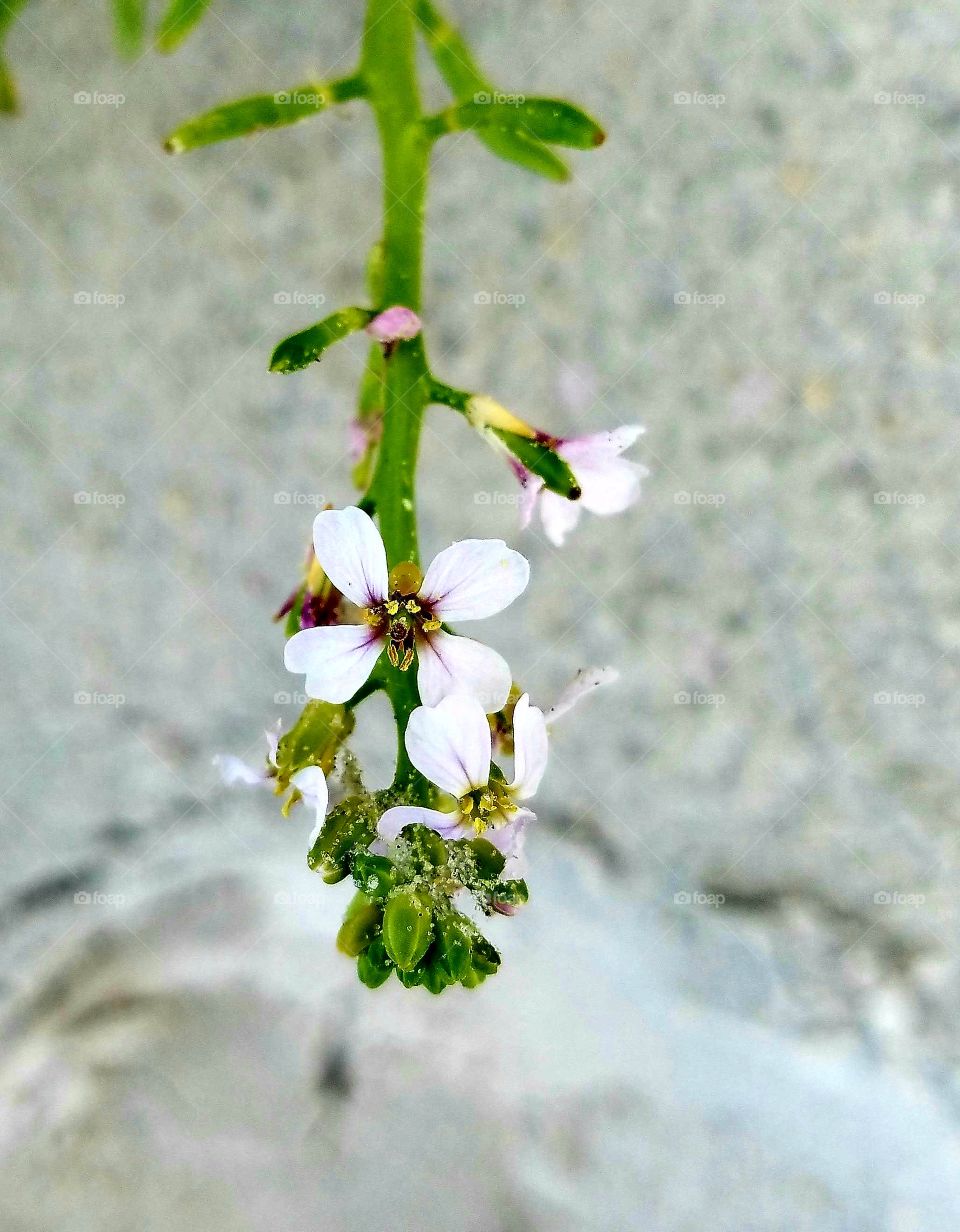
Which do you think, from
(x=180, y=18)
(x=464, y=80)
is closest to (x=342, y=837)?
(x=464, y=80)

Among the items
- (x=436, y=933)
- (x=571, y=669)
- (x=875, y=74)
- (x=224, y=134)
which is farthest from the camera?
(x=571, y=669)

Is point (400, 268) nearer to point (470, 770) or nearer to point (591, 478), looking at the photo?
point (591, 478)

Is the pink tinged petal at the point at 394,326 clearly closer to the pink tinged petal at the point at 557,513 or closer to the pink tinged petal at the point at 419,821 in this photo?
the pink tinged petal at the point at 557,513

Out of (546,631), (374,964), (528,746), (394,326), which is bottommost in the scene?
(546,631)

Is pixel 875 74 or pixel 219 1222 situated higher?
pixel 875 74

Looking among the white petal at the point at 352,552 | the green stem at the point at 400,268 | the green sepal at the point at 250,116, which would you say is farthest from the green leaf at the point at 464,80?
the white petal at the point at 352,552

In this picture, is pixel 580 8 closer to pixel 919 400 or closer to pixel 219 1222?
pixel 919 400

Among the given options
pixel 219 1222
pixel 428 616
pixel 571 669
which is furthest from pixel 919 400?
pixel 219 1222
